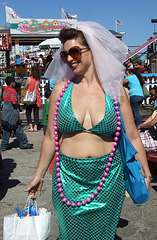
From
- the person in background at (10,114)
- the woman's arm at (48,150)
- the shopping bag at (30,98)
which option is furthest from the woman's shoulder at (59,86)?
the shopping bag at (30,98)

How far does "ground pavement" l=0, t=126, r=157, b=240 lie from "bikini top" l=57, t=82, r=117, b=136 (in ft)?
5.64

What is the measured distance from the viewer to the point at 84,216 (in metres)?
2.19

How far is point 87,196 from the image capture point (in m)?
2.17

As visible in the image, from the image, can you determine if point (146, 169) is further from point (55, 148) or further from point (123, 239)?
point (123, 239)

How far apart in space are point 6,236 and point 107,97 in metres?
1.13

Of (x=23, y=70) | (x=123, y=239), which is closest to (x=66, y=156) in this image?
(x=123, y=239)

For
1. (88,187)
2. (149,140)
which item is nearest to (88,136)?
(88,187)

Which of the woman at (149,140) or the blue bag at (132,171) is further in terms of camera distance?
the woman at (149,140)

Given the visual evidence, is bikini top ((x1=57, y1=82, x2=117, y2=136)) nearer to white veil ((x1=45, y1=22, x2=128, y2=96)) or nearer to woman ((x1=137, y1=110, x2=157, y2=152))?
white veil ((x1=45, y1=22, x2=128, y2=96))

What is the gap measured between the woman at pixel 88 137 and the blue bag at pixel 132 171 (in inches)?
1.9

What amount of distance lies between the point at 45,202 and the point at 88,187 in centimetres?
234

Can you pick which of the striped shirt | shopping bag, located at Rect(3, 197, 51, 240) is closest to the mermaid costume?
shopping bag, located at Rect(3, 197, 51, 240)

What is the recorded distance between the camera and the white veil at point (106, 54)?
7.22 feet

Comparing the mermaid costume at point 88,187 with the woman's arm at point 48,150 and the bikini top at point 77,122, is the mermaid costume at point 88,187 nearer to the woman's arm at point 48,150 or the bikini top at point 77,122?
the bikini top at point 77,122
